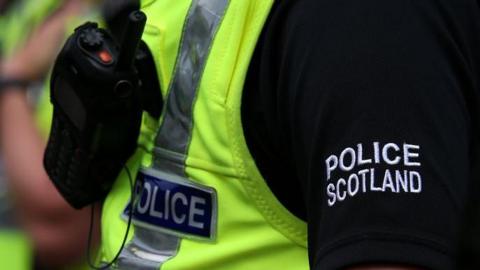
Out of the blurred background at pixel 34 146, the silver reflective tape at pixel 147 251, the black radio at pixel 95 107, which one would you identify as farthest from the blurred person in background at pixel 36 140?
the silver reflective tape at pixel 147 251

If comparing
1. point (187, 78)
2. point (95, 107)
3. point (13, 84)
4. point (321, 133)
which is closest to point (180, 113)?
point (187, 78)

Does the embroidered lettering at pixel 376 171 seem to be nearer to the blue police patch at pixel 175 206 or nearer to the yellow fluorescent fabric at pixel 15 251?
the blue police patch at pixel 175 206

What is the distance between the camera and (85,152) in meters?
1.36

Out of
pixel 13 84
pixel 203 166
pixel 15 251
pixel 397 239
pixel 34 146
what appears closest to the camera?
pixel 397 239

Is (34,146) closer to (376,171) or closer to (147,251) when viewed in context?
(147,251)

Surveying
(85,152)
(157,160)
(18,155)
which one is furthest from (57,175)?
(18,155)

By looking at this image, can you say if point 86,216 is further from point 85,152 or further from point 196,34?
point 196,34

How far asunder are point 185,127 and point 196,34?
0.10 metres

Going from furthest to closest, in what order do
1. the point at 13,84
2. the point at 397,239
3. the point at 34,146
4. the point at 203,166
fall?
the point at 13,84
the point at 34,146
the point at 203,166
the point at 397,239

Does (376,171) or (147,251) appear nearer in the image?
(376,171)

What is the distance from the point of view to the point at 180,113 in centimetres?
120

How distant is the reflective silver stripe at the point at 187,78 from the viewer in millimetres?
1169

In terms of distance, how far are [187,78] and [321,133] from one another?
0.29m

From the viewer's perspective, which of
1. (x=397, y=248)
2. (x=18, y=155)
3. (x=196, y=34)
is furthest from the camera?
(x=18, y=155)
